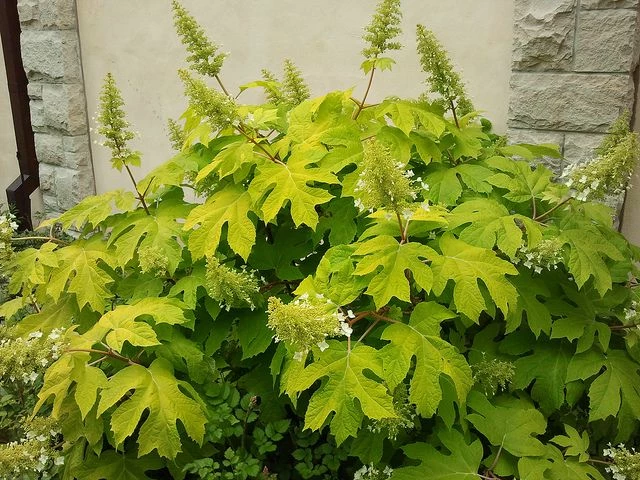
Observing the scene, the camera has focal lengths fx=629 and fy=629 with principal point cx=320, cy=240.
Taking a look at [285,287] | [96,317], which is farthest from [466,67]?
[96,317]

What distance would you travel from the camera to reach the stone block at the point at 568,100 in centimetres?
265

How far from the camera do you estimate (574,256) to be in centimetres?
192

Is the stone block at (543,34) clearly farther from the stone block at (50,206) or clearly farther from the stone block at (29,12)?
the stone block at (50,206)

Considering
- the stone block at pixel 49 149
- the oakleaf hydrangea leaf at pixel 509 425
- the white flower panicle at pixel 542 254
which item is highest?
the stone block at pixel 49 149

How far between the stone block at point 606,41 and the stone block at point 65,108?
3637 millimetres

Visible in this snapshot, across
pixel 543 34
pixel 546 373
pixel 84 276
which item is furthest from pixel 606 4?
pixel 84 276

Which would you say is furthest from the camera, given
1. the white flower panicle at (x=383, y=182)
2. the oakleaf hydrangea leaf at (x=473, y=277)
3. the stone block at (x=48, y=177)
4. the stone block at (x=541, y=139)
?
the stone block at (x=48, y=177)

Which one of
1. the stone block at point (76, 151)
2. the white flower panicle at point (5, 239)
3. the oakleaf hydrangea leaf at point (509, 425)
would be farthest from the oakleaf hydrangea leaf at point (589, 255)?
the stone block at point (76, 151)

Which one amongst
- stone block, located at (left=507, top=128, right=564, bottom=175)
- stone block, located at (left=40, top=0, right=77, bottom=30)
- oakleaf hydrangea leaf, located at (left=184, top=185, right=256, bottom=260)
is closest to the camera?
oakleaf hydrangea leaf, located at (left=184, top=185, right=256, bottom=260)

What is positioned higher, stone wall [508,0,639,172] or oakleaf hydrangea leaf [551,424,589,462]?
stone wall [508,0,639,172]

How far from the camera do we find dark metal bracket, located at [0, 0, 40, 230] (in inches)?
200

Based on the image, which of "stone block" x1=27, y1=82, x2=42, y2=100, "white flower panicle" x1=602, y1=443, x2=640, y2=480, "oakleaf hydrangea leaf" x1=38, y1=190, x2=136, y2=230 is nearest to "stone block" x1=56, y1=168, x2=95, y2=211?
"stone block" x1=27, y1=82, x2=42, y2=100

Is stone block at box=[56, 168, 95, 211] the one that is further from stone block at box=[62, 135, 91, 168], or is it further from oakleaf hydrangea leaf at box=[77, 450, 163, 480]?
oakleaf hydrangea leaf at box=[77, 450, 163, 480]

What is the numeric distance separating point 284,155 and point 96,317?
915 mm
